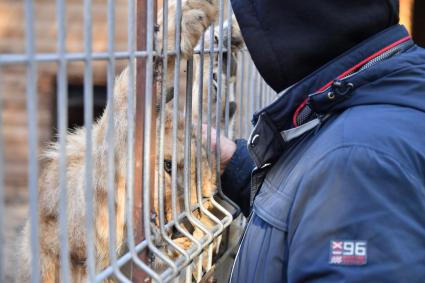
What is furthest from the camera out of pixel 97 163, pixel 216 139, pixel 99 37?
pixel 99 37

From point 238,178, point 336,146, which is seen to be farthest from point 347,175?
point 238,178

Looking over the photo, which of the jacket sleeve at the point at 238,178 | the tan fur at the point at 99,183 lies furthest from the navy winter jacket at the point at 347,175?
the jacket sleeve at the point at 238,178

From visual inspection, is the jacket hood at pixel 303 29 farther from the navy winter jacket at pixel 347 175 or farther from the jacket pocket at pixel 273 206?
the jacket pocket at pixel 273 206

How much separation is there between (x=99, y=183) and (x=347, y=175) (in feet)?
3.57

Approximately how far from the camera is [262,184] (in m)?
1.81

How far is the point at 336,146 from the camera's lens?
1.40 metres

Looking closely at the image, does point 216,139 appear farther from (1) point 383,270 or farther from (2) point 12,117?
(2) point 12,117

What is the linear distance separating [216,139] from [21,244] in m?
1.01

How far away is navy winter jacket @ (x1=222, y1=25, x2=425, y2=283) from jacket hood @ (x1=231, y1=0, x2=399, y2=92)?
0.15 ft

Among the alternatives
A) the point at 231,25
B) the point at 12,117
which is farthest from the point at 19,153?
the point at 231,25

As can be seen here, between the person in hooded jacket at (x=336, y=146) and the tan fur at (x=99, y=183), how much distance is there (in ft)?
Result: 1.07

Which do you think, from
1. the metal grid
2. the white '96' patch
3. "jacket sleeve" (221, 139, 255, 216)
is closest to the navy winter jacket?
the white '96' patch

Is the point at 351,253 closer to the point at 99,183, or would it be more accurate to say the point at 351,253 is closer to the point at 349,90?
the point at 349,90

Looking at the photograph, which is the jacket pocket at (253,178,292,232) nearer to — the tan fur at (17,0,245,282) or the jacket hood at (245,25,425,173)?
the jacket hood at (245,25,425,173)
